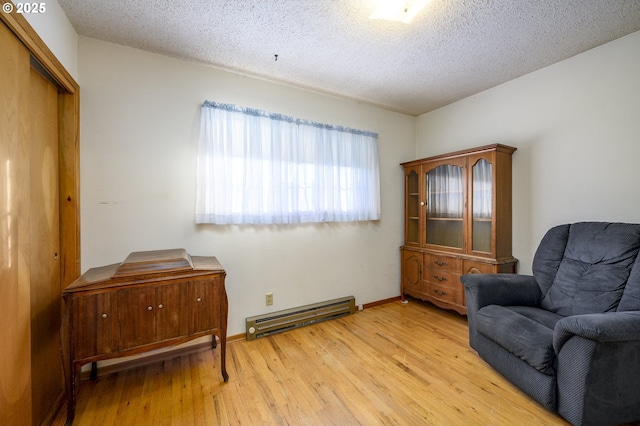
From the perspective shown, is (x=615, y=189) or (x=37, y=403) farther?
(x=615, y=189)

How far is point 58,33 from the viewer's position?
1.60m

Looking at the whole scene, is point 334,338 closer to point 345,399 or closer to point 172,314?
point 345,399

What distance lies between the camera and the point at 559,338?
4.67ft

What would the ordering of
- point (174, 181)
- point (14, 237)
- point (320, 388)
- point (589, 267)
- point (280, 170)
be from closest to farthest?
point (14, 237), point (320, 388), point (589, 267), point (174, 181), point (280, 170)

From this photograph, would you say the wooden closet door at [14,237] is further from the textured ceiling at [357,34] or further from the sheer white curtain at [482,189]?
the sheer white curtain at [482,189]

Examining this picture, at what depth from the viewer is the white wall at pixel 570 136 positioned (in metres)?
1.99

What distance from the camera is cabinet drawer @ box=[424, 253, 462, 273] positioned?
277 cm

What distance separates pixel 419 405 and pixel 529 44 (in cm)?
274

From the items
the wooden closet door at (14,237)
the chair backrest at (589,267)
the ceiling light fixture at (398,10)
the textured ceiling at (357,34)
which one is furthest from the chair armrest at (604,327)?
the wooden closet door at (14,237)

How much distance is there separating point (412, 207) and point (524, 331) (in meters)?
1.91

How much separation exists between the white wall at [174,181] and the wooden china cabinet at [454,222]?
857 mm

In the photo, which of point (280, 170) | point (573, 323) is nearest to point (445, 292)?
point (573, 323)

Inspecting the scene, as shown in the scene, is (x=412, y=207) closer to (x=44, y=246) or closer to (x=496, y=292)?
(x=496, y=292)

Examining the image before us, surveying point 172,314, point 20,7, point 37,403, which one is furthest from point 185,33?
point 37,403
